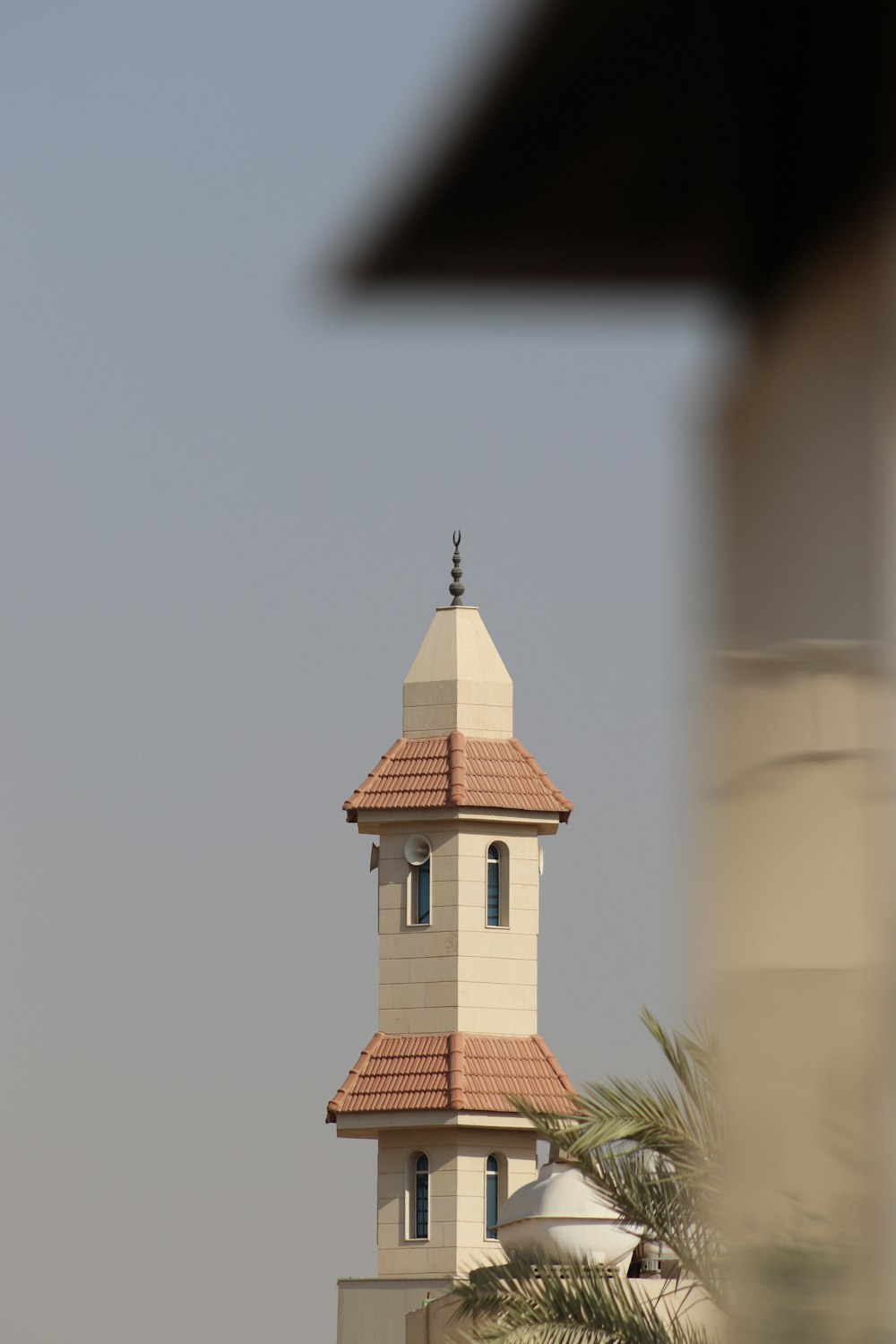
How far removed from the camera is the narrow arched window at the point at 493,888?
107ft

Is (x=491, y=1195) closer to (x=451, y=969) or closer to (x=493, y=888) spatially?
(x=451, y=969)

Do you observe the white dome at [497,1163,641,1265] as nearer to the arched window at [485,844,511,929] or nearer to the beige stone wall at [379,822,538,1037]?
the beige stone wall at [379,822,538,1037]

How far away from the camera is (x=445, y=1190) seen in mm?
30922

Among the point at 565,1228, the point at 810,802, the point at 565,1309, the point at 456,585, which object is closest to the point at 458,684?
the point at 456,585

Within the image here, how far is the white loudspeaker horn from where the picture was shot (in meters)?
33.0

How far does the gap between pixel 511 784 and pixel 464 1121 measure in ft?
16.1

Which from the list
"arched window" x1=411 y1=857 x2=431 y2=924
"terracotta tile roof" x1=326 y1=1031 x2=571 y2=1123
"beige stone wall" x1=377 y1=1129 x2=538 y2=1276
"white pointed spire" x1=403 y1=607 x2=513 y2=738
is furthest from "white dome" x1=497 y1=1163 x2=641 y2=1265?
"white pointed spire" x1=403 y1=607 x2=513 y2=738

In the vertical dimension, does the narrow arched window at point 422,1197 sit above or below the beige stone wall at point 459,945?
below

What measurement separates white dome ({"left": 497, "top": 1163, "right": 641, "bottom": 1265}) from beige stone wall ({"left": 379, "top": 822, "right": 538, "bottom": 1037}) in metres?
13.6

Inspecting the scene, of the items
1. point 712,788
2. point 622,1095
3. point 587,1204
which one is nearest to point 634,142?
point 712,788

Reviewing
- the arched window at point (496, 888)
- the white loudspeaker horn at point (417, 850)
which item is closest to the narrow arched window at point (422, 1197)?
the arched window at point (496, 888)

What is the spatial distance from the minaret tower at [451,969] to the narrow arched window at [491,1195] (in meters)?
0.04

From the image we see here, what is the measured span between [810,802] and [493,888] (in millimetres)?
29686

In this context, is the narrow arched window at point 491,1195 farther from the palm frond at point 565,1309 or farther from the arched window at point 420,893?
the palm frond at point 565,1309
